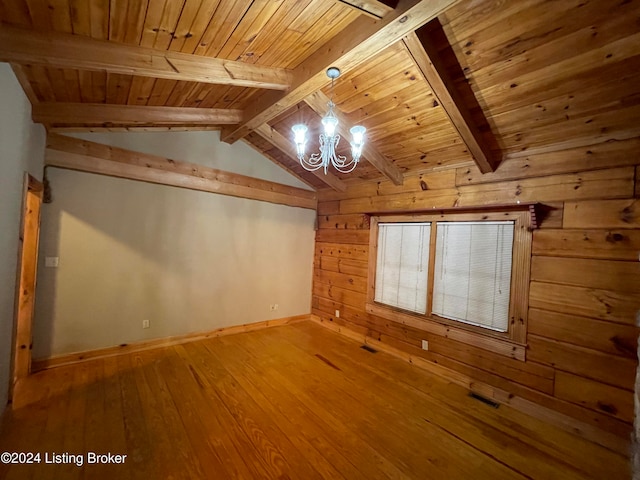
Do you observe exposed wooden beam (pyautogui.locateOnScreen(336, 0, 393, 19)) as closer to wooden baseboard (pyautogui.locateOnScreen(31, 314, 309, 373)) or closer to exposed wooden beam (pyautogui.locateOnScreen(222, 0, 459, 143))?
exposed wooden beam (pyautogui.locateOnScreen(222, 0, 459, 143))

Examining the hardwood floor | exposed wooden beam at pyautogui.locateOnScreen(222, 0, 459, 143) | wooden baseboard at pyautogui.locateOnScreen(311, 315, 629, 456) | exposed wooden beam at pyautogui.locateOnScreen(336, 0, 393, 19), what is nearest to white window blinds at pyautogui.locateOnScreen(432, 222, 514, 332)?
wooden baseboard at pyautogui.locateOnScreen(311, 315, 629, 456)

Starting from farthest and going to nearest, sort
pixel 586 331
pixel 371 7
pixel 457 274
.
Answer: pixel 457 274 → pixel 586 331 → pixel 371 7

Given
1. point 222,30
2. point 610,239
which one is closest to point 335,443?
point 610,239

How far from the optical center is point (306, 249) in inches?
200

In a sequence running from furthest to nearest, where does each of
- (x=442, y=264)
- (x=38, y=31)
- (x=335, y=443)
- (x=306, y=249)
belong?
→ (x=306, y=249)
(x=442, y=264)
(x=335, y=443)
(x=38, y=31)

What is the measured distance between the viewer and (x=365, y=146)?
11.1 ft

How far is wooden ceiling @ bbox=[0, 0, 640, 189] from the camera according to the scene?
1615mm

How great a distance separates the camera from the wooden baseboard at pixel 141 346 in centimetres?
287

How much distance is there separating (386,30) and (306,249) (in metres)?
3.76

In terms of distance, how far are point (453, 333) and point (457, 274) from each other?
0.69 m

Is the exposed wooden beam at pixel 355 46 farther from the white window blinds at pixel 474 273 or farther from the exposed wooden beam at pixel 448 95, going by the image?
the white window blinds at pixel 474 273

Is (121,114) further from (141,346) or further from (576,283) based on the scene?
(576,283)

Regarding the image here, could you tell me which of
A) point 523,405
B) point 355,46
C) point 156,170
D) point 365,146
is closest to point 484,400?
point 523,405

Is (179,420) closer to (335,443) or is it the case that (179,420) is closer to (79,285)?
(335,443)
